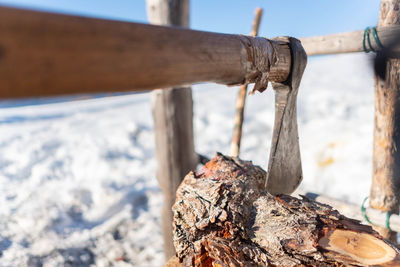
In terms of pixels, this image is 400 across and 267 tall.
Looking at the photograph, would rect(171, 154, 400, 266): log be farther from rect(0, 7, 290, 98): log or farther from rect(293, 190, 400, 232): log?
rect(293, 190, 400, 232): log

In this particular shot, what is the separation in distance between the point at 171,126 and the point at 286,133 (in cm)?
108

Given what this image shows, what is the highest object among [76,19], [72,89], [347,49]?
[347,49]

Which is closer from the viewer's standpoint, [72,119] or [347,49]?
[347,49]

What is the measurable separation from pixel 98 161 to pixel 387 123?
13.1 ft

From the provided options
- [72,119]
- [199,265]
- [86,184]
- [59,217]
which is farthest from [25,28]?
[72,119]

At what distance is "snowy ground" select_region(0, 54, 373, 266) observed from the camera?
2.60 m

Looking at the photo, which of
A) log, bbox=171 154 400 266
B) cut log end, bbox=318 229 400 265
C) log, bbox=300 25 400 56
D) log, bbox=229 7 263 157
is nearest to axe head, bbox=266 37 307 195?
log, bbox=171 154 400 266

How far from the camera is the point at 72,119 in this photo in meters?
7.29

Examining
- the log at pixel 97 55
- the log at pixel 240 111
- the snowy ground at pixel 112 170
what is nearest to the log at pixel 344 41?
the snowy ground at pixel 112 170

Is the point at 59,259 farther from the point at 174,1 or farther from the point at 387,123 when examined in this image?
the point at 387,123

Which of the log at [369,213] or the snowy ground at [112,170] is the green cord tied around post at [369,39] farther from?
the log at [369,213]

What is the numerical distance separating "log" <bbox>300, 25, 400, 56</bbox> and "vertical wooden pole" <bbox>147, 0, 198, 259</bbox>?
92cm

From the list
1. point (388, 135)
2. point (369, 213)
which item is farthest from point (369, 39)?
point (369, 213)

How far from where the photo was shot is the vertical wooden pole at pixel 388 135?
1511 mm
